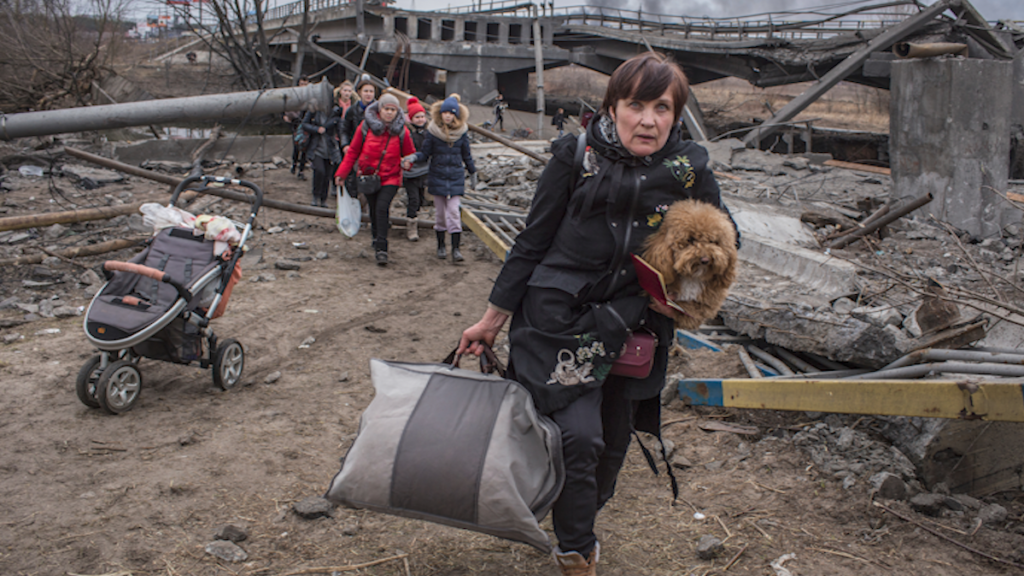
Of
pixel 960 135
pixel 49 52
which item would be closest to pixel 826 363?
pixel 960 135

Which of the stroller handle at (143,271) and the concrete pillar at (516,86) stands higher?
the concrete pillar at (516,86)

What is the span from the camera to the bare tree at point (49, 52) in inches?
670

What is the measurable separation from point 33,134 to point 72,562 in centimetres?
700

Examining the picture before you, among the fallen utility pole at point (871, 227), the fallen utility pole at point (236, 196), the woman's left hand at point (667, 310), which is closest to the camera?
the woman's left hand at point (667, 310)

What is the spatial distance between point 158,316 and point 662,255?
3.20m

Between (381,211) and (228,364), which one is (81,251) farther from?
(228,364)

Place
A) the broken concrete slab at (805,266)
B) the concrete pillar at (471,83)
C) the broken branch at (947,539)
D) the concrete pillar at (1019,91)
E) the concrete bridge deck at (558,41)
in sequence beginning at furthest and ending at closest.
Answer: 1. the concrete pillar at (471,83)
2. the concrete bridge deck at (558,41)
3. the concrete pillar at (1019,91)
4. the broken concrete slab at (805,266)
5. the broken branch at (947,539)

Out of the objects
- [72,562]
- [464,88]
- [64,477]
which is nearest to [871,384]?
[72,562]

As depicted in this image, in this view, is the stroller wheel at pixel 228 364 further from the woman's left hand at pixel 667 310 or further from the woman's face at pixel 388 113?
the woman's face at pixel 388 113

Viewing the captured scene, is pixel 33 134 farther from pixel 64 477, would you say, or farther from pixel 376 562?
pixel 376 562

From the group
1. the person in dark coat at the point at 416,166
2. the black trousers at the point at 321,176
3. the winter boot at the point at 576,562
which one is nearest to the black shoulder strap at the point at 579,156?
the winter boot at the point at 576,562

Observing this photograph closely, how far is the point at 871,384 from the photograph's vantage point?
295 cm

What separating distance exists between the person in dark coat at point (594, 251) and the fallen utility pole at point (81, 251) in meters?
6.71

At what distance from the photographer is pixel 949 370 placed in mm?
2951
